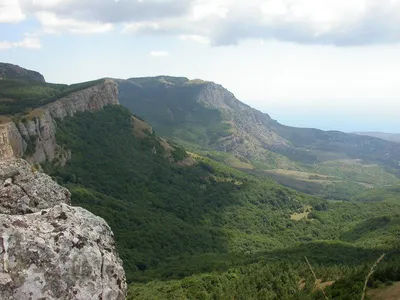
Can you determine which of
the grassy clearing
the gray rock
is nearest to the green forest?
the grassy clearing

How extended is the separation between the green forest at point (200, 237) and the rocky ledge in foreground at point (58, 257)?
125 ft

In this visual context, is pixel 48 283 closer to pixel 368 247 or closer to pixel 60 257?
pixel 60 257

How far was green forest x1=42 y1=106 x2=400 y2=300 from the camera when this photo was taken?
78.3 m

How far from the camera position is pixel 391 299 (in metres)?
51.1

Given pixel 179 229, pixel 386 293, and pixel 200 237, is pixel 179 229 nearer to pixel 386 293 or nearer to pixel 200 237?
pixel 200 237

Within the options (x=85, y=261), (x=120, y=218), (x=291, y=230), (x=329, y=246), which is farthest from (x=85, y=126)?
(x=85, y=261)

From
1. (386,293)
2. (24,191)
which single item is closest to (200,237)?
(386,293)

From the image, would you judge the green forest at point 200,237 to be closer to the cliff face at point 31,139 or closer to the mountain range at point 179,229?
the mountain range at point 179,229

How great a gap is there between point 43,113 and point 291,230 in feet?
394

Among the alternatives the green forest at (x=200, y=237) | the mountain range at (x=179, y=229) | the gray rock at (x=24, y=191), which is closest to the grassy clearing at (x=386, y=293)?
the mountain range at (x=179, y=229)

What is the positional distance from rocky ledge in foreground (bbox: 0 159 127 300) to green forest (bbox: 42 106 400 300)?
3797cm

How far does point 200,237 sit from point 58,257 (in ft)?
452

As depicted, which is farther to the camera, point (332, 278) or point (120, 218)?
point (120, 218)

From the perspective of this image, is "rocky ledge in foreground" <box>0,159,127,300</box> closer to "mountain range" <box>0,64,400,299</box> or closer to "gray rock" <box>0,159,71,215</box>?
"gray rock" <box>0,159,71,215</box>
